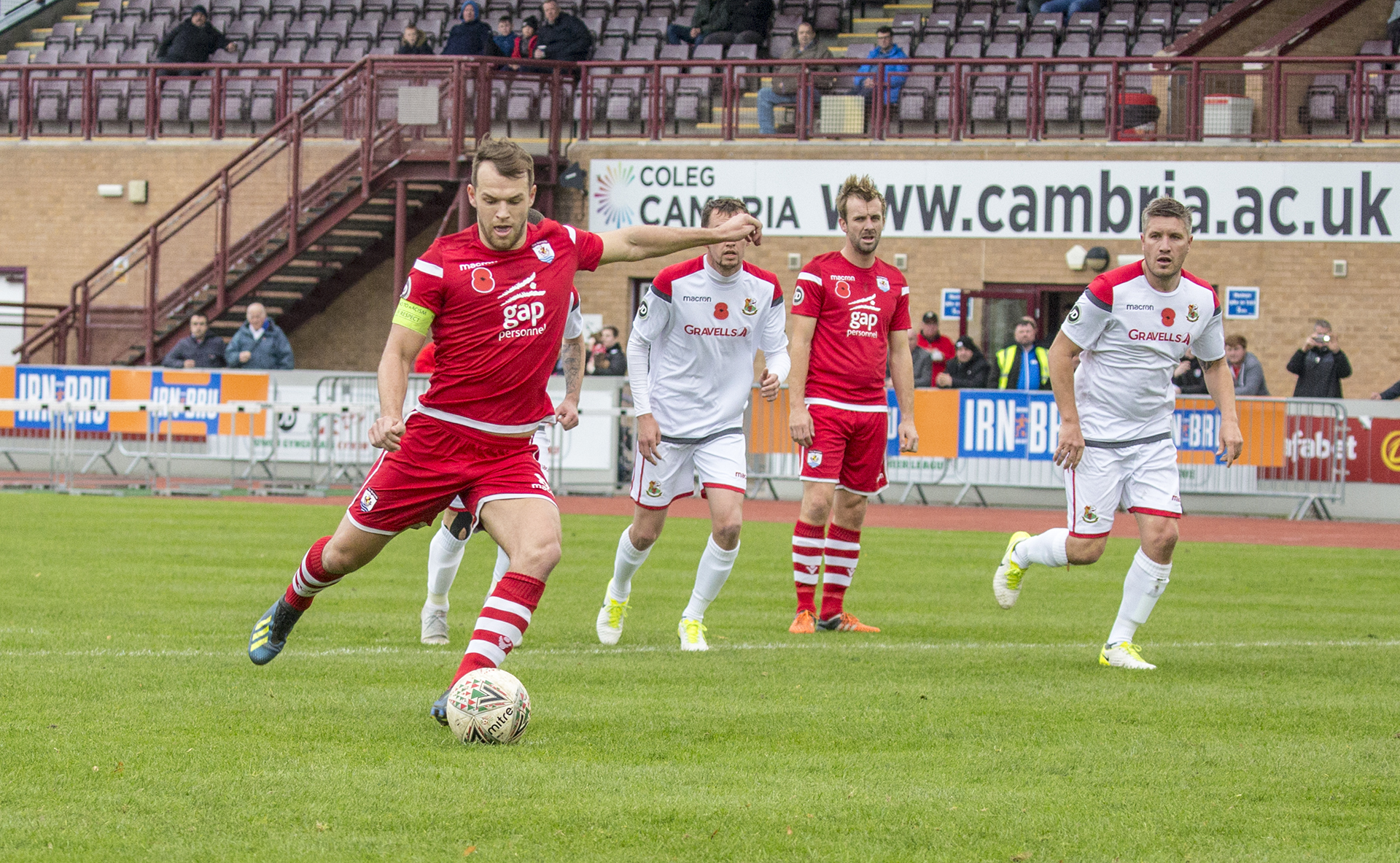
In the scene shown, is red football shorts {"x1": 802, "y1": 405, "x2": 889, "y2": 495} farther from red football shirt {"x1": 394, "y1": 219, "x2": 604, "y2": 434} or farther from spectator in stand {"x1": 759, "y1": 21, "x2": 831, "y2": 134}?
spectator in stand {"x1": 759, "y1": 21, "x2": 831, "y2": 134}

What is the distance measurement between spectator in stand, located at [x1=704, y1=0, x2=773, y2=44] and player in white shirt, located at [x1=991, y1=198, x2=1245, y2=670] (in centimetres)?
→ 1941

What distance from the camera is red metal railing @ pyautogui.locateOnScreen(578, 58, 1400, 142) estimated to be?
23.8m

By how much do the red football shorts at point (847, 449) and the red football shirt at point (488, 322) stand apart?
3340 millimetres

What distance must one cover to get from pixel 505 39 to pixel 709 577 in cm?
1994

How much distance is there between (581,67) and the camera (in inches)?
1036

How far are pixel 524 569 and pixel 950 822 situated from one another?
1.97m

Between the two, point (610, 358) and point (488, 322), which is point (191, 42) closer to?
point (610, 358)

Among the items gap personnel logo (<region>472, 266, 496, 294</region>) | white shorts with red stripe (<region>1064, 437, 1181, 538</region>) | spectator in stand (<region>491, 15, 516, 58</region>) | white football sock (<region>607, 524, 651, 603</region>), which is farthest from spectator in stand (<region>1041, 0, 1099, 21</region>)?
gap personnel logo (<region>472, 266, 496, 294</region>)

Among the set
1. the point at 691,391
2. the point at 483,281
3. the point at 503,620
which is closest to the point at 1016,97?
the point at 691,391

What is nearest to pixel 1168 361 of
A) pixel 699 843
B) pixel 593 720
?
pixel 593 720

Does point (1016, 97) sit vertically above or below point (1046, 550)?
above

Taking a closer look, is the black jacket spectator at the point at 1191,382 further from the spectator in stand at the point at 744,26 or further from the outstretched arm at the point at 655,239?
the outstretched arm at the point at 655,239

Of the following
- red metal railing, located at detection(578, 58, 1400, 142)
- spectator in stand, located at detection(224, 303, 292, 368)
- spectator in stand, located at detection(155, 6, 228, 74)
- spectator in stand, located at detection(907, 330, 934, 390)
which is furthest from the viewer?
spectator in stand, located at detection(155, 6, 228, 74)

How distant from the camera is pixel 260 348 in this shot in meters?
23.2
